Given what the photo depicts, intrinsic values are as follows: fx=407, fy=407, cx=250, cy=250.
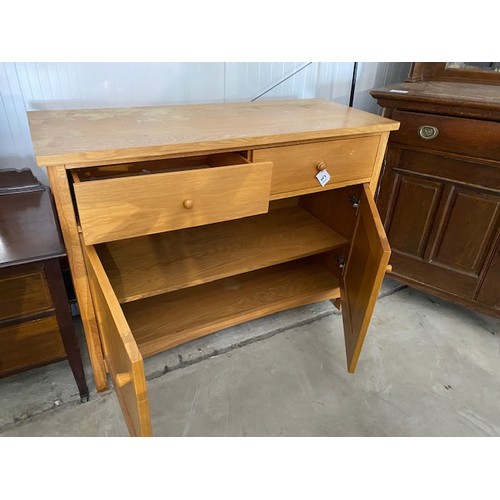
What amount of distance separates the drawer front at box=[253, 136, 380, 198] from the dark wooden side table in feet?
1.90

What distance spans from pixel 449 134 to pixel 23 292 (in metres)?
1.33

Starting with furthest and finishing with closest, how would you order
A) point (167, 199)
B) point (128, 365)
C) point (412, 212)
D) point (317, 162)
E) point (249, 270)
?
point (412, 212), point (249, 270), point (317, 162), point (167, 199), point (128, 365)

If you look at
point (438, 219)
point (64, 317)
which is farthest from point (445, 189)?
point (64, 317)

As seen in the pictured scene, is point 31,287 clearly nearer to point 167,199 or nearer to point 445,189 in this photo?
point 167,199

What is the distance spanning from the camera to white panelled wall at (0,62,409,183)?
4.02ft

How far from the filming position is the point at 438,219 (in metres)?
1.46

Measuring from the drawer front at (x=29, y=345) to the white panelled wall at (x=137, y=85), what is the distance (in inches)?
22.3

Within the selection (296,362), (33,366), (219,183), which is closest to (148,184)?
(219,183)

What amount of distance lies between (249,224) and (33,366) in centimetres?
85

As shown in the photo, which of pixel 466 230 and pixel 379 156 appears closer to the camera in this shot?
pixel 379 156

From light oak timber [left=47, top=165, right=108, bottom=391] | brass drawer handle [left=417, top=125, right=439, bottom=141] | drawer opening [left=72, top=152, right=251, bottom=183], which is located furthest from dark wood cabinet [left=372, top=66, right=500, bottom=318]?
light oak timber [left=47, top=165, right=108, bottom=391]

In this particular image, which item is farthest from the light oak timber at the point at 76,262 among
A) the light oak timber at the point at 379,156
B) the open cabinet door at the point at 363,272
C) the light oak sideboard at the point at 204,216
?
the light oak timber at the point at 379,156

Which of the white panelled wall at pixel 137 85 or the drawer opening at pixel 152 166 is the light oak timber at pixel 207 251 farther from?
the white panelled wall at pixel 137 85

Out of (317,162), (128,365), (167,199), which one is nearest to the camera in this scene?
(128,365)
